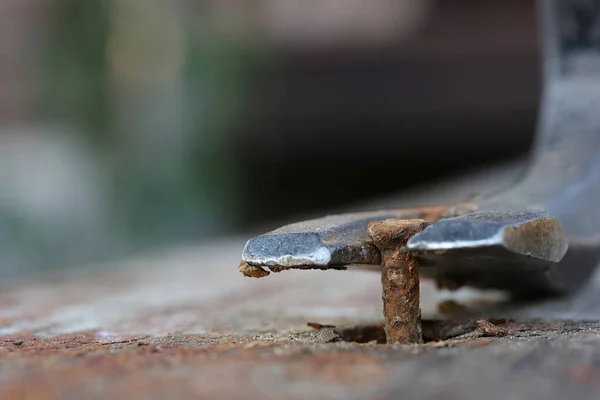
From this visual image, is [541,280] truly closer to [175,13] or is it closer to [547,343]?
[547,343]

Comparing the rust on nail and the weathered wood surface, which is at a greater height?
the rust on nail

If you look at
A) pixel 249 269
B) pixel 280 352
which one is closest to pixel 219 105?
pixel 249 269

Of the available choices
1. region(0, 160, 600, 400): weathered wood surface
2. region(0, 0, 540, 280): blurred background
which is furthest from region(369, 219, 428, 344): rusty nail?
region(0, 0, 540, 280): blurred background

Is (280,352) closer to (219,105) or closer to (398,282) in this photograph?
(398,282)

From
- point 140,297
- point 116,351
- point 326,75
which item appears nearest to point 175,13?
point 326,75

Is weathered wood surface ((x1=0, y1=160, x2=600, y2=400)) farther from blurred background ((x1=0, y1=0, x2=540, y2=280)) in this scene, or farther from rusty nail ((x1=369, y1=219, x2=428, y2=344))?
blurred background ((x1=0, y1=0, x2=540, y2=280))

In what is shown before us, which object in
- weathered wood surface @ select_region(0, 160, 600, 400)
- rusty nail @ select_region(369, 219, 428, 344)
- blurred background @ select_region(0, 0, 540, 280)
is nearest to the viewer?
weathered wood surface @ select_region(0, 160, 600, 400)
